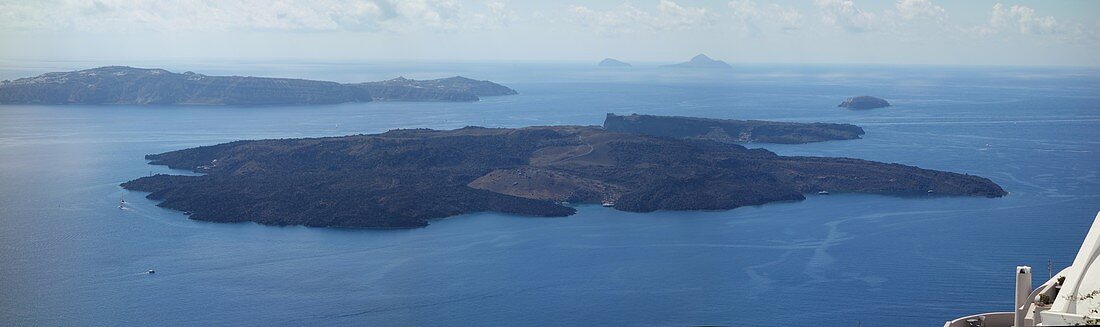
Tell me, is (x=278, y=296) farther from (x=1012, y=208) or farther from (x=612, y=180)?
(x=1012, y=208)

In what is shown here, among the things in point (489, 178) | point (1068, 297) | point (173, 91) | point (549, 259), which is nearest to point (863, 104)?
point (489, 178)

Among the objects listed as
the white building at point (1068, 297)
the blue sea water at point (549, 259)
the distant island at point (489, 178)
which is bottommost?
the blue sea water at point (549, 259)

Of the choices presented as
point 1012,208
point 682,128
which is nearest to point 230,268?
point 1012,208

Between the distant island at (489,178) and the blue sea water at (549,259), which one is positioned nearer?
the blue sea water at (549,259)

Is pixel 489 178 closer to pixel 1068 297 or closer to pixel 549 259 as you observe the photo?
pixel 549 259

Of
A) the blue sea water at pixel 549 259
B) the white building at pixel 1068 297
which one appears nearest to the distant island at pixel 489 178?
the blue sea water at pixel 549 259

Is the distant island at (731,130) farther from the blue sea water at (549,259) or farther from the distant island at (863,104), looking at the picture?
the distant island at (863,104)
